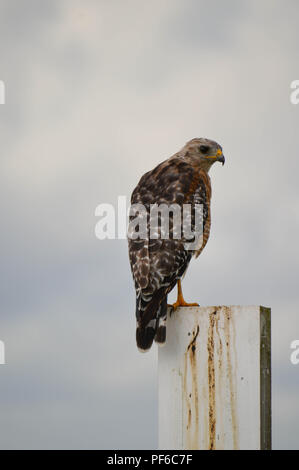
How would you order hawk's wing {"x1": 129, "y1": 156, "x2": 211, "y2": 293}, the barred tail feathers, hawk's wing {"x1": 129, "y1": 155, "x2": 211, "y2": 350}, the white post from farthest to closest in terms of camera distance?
hawk's wing {"x1": 129, "y1": 156, "x2": 211, "y2": 293}
hawk's wing {"x1": 129, "y1": 155, "x2": 211, "y2": 350}
the barred tail feathers
the white post

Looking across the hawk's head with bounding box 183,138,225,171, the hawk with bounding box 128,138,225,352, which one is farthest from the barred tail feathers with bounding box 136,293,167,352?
the hawk's head with bounding box 183,138,225,171

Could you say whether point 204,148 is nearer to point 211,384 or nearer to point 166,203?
point 166,203

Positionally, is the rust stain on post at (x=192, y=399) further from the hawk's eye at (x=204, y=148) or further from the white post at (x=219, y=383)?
the hawk's eye at (x=204, y=148)

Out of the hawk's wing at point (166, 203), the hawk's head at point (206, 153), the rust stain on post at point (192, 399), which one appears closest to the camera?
the rust stain on post at point (192, 399)

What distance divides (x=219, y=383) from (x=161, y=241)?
1721 mm

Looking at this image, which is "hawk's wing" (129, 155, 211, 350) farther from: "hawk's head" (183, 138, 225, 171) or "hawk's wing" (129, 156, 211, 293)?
"hawk's head" (183, 138, 225, 171)

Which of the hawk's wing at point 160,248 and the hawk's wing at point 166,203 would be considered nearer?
the hawk's wing at point 160,248

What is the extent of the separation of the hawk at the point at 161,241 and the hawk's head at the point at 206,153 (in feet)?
0.61

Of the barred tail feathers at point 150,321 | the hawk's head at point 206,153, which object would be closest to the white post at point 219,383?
the barred tail feathers at point 150,321

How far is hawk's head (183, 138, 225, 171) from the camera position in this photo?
789 cm

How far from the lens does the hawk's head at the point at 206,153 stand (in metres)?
7.89

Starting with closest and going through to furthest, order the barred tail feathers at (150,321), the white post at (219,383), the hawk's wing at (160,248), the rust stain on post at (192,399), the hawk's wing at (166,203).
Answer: the white post at (219,383) < the rust stain on post at (192,399) < the barred tail feathers at (150,321) < the hawk's wing at (160,248) < the hawk's wing at (166,203)

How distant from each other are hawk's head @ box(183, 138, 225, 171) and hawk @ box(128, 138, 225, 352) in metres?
0.19
